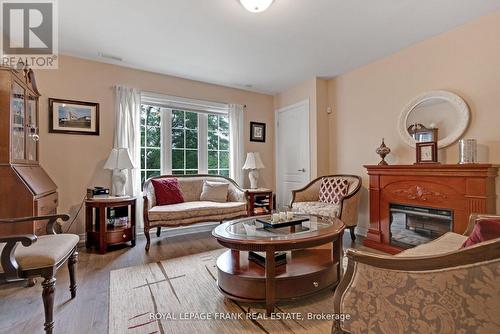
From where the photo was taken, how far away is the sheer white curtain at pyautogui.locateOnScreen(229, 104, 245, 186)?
4543 mm

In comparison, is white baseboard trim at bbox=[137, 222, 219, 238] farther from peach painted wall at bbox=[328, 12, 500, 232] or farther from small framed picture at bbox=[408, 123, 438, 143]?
small framed picture at bbox=[408, 123, 438, 143]

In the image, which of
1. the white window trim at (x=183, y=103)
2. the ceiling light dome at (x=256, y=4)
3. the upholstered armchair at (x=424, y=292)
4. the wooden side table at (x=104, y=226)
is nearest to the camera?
the upholstered armchair at (x=424, y=292)

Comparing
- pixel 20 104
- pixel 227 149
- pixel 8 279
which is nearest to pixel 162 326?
pixel 8 279

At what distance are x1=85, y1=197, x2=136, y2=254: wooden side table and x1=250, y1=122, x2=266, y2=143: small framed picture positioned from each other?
8.26 feet

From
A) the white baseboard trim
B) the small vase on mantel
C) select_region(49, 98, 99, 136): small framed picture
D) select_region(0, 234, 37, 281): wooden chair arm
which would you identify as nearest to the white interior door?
the small vase on mantel

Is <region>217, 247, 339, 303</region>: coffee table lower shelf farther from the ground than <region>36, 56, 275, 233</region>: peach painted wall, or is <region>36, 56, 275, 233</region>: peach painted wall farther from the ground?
<region>36, 56, 275, 233</region>: peach painted wall

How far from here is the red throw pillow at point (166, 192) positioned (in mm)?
3488

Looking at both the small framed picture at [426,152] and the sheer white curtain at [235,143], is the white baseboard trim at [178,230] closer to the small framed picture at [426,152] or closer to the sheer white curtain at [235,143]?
the sheer white curtain at [235,143]

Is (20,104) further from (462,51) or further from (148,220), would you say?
(462,51)

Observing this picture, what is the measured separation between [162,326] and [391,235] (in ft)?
9.08

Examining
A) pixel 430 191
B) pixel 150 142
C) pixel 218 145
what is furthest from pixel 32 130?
pixel 430 191

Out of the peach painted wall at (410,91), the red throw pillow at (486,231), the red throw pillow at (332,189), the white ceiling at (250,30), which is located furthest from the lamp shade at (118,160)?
the red throw pillow at (486,231)

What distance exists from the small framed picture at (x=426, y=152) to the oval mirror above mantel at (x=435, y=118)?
14cm

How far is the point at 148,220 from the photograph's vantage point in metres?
2.97
